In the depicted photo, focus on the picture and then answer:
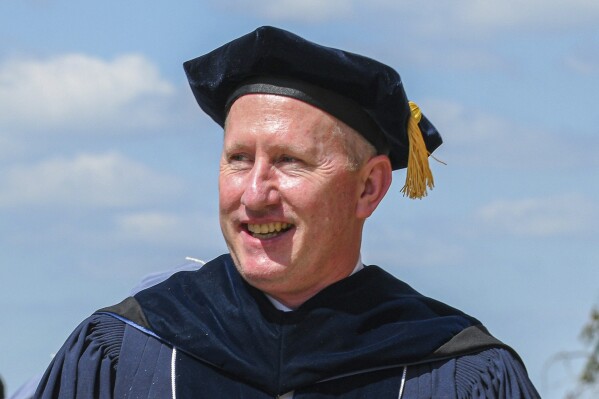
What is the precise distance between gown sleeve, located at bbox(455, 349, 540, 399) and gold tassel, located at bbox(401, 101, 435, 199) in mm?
615

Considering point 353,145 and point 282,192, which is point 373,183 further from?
point 282,192

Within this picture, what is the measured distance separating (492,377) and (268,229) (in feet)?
2.95

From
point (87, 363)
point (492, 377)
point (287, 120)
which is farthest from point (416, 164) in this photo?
point (87, 363)

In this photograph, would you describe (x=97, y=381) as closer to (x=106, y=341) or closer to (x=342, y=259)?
(x=106, y=341)

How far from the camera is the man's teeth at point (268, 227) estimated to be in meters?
6.22

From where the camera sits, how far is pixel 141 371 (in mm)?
6293

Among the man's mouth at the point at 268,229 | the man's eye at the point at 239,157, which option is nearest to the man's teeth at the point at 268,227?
the man's mouth at the point at 268,229

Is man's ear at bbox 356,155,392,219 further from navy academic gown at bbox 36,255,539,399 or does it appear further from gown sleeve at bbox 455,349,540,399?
gown sleeve at bbox 455,349,540,399

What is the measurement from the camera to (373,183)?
21.1 ft

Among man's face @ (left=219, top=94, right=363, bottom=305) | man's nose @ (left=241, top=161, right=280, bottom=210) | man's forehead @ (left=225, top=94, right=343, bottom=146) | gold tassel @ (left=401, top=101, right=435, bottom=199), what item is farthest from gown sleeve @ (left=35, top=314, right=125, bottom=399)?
gold tassel @ (left=401, top=101, right=435, bottom=199)

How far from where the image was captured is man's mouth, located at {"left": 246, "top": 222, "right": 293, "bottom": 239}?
6219 mm

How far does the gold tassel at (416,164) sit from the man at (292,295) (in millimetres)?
97

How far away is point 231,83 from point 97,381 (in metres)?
1.07

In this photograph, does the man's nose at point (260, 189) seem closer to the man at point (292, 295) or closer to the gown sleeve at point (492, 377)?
the man at point (292, 295)
